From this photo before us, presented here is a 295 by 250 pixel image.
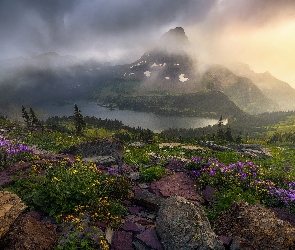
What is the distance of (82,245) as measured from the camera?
6324 mm

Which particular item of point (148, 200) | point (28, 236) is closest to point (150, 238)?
point (148, 200)

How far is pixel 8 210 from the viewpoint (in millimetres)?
6336

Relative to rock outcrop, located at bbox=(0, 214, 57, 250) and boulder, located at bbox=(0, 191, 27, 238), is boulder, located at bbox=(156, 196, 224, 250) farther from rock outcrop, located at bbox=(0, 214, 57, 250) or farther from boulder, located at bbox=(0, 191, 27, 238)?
boulder, located at bbox=(0, 191, 27, 238)

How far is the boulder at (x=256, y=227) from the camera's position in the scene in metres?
6.61

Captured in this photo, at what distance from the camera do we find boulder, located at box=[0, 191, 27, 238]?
611 centimetres

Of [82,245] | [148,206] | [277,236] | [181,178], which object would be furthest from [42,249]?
[181,178]

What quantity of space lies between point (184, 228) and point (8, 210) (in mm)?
4706

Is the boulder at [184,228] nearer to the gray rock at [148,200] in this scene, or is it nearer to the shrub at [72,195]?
the gray rock at [148,200]

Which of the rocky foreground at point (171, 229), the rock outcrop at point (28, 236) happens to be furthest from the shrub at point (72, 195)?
the rock outcrop at point (28, 236)

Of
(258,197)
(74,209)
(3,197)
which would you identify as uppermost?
(3,197)

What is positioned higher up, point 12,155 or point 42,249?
point 12,155

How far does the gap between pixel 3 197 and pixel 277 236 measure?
7.72m

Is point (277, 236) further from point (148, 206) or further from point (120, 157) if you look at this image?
point (120, 157)

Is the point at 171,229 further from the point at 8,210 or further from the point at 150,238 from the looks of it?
the point at 8,210
